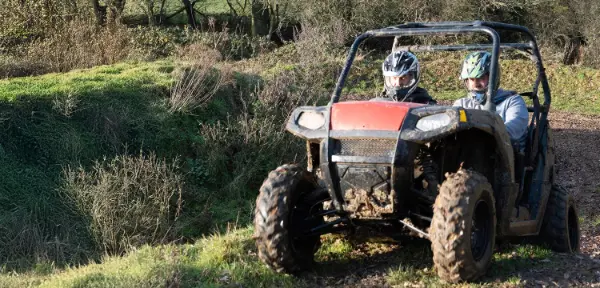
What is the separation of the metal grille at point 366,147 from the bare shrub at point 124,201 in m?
6.08

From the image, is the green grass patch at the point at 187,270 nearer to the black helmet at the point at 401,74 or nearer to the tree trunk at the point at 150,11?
the black helmet at the point at 401,74

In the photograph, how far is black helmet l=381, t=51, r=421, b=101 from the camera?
7465 mm

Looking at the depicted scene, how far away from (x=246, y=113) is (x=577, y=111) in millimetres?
11368

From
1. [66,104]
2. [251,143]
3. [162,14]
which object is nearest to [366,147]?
[66,104]

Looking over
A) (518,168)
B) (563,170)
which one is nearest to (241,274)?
(518,168)

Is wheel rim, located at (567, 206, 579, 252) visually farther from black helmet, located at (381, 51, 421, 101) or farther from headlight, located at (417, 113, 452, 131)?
headlight, located at (417, 113, 452, 131)

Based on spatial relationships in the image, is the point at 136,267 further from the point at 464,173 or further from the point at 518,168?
the point at 518,168

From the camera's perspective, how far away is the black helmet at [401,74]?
24.5 feet

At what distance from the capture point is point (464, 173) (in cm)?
638

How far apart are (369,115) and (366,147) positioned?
0.24 m

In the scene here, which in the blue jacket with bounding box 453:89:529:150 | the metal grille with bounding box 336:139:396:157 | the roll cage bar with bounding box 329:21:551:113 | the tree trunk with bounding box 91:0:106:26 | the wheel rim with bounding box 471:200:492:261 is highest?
the roll cage bar with bounding box 329:21:551:113

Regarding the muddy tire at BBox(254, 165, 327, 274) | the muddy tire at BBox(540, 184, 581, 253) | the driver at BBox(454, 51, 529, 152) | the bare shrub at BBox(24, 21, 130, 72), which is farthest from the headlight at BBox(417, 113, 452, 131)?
the bare shrub at BBox(24, 21, 130, 72)

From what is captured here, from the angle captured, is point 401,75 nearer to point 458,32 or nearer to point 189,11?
point 458,32

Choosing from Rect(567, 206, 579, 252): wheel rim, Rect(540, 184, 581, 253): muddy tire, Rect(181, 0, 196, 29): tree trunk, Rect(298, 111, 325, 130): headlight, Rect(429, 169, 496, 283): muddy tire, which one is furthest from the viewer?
Rect(181, 0, 196, 29): tree trunk
